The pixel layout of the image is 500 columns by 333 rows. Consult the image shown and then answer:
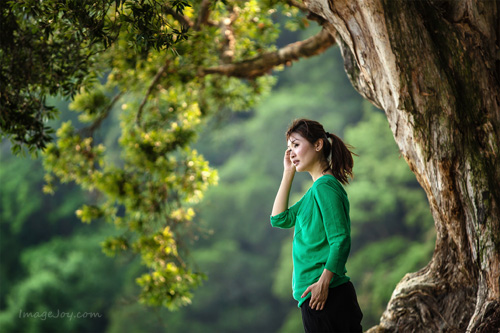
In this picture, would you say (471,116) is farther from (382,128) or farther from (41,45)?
(382,128)

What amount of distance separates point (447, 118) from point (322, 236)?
772 mm

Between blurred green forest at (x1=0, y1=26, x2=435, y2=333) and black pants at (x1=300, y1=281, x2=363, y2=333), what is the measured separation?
31.6ft

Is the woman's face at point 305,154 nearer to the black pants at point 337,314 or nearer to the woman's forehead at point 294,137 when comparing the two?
the woman's forehead at point 294,137

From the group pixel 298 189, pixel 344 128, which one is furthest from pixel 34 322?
pixel 344 128

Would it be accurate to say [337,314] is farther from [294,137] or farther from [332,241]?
[294,137]

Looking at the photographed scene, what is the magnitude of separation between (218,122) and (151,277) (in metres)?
1.95

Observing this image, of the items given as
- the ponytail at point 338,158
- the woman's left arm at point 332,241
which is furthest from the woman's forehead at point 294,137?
the woman's left arm at point 332,241


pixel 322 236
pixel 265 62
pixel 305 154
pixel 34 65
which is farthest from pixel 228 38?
pixel 322 236

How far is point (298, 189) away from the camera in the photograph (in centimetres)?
1554

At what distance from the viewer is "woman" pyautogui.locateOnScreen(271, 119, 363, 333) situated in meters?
1.85

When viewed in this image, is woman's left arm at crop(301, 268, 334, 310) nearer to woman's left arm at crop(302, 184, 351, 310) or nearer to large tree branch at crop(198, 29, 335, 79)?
woman's left arm at crop(302, 184, 351, 310)

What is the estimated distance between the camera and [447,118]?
88.1 inches

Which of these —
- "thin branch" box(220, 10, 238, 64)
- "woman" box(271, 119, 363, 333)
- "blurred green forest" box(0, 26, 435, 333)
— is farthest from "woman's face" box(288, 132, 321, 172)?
"blurred green forest" box(0, 26, 435, 333)

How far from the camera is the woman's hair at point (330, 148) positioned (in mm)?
2105
